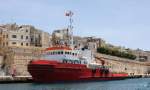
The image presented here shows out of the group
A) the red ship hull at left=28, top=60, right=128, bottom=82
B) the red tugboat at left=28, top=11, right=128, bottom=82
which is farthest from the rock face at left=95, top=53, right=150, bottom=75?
the red ship hull at left=28, top=60, right=128, bottom=82

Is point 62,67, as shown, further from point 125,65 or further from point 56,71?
point 125,65

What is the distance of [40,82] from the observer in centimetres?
5538

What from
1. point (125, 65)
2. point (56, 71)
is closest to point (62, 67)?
point (56, 71)

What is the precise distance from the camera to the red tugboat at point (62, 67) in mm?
54562

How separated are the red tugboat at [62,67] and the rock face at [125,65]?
31.5m

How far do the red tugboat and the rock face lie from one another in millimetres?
31507

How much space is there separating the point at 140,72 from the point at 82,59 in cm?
5700

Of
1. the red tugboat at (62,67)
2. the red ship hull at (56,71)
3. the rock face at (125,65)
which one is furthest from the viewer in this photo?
the rock face at (125,65)

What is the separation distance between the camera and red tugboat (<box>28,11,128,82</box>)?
54.6 meters

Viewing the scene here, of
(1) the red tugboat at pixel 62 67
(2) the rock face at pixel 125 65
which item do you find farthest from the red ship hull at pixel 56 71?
(2) the rock face at pixel 125 65

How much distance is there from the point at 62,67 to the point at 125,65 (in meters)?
54.6

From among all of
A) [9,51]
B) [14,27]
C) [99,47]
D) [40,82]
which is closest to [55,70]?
[40,82]

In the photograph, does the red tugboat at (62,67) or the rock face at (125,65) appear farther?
the rock face at (125,65)

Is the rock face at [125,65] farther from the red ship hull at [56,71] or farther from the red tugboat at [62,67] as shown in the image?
the red ship hull at [56,71]
